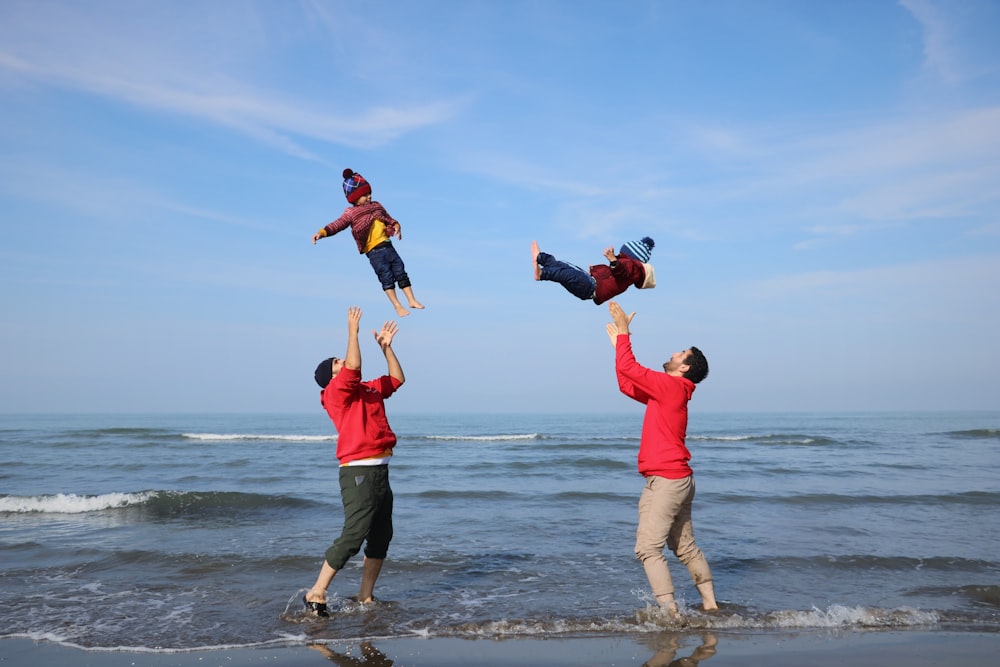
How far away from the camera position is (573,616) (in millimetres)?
6449

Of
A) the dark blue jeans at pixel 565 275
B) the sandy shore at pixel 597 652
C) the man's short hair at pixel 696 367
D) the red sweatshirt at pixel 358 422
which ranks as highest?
the dark blue jeans at pixel 565 275

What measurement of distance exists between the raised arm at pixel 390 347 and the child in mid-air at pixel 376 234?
18.3 inches

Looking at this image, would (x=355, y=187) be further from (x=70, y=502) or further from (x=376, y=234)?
(x=70, y=502)

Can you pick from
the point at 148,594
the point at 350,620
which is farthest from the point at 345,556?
the point at 148,594

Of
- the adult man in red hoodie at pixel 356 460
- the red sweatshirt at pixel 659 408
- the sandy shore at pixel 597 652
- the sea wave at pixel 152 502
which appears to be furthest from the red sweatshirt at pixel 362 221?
the sea wave at pixel 152 502

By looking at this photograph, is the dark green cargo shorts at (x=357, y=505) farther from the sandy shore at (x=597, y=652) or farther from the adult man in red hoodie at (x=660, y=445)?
the adult man in red hoodie at (x=660, y=445)

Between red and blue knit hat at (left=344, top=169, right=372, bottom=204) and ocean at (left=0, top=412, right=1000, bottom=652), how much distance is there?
3524mm

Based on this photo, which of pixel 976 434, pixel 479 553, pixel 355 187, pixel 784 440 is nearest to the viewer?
pixel 355 187

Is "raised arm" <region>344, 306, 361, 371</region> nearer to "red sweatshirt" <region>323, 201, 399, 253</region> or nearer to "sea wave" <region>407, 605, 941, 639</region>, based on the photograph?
"red sweatshirt" <region>323, 201, 399, 253</region>

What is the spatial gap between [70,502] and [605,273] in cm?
1163

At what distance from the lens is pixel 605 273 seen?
19.7ft

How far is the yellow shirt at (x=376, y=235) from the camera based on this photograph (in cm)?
594

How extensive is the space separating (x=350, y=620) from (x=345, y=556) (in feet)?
2.05

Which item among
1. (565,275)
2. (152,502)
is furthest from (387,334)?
(152,502)
